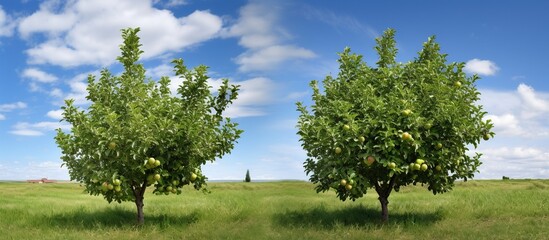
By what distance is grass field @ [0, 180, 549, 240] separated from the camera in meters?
16.5

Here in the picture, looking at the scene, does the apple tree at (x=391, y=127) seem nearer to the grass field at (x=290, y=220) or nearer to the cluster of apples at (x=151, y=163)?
the grass field at (x=290, y=220)

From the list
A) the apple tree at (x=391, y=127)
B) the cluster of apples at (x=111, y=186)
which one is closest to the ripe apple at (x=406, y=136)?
the apple tree at (x=391, y=127)

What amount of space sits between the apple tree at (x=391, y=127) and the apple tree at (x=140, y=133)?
12.5 feet

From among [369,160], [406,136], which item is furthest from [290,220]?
[406,136]

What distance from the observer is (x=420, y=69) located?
18.0 m

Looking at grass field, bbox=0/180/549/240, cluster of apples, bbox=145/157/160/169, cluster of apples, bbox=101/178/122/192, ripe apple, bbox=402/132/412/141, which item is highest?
ripe apple, bbox=402/132/412/141

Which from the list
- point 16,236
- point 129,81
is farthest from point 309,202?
point 16,236

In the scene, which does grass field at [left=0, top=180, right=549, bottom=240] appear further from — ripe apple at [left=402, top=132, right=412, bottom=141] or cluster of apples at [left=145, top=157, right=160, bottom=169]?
ripe apple at [left=402, top=132, right=412, bottom=141]

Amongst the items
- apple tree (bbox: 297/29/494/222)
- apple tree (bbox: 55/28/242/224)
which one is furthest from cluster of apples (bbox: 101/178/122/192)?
apple tree (bbox: 297/29/494/222)

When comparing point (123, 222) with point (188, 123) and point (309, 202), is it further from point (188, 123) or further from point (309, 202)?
point (309, 202)

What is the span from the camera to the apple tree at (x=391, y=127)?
53.3ft

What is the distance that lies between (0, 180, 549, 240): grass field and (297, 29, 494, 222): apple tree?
1.60m

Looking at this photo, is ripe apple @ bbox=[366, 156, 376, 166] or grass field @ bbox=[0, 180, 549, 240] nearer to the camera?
ripe apple @ bbox=[366, 156, 376, 166]

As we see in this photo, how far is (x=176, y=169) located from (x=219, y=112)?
3.11 m
